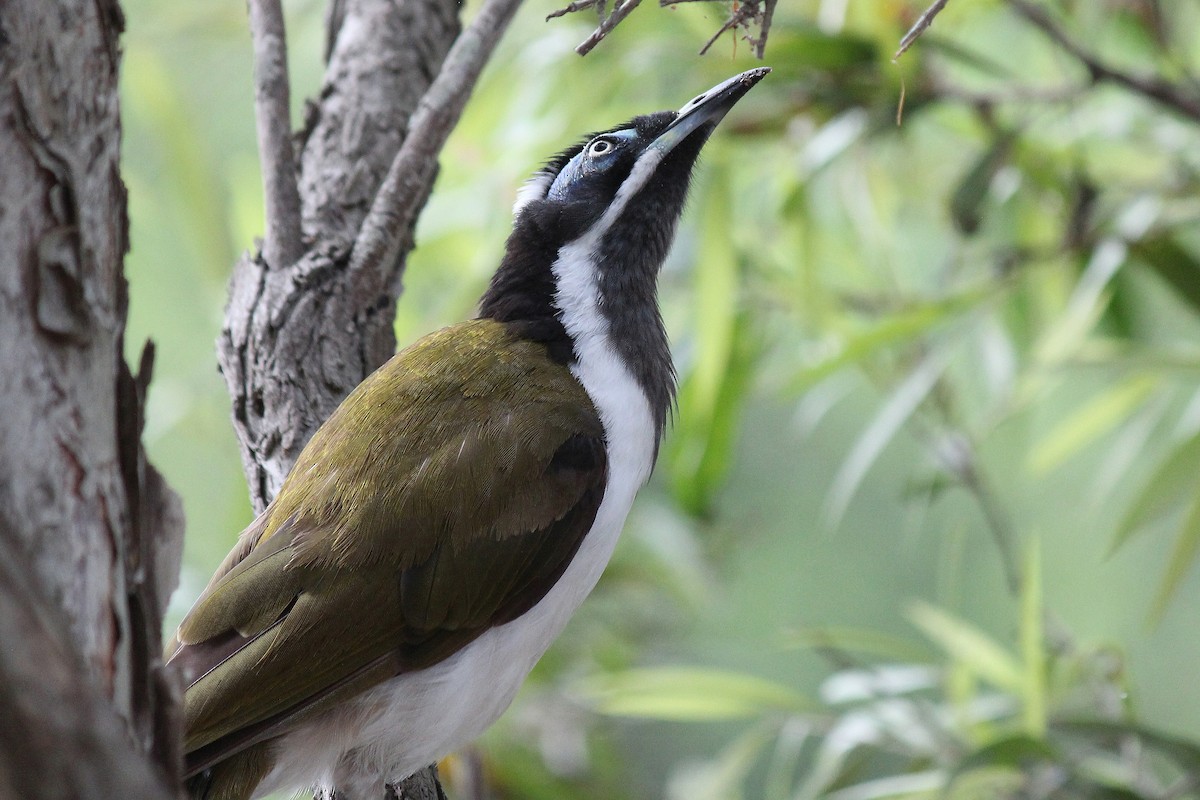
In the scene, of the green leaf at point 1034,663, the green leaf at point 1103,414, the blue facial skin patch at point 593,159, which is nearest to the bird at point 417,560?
the blue facial skin patch at point 593,159

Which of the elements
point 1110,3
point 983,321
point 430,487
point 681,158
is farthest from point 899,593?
point 430,487

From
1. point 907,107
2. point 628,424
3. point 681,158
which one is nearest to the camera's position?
point 628,424

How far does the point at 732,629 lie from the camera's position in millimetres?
6312

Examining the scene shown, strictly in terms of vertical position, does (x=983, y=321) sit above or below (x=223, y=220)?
below

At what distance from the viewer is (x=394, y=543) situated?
1692 mm

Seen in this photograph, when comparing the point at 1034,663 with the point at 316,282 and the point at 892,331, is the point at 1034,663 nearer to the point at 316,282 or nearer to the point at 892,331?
the point at 892,331

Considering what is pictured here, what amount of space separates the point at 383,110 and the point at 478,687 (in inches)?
43.5

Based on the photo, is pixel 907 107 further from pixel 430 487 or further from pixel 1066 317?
pixel 430 487

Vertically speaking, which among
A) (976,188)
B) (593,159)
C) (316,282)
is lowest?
(976,188)

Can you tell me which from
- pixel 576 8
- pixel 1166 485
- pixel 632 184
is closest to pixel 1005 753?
pixel 1166 485

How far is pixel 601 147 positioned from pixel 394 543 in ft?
2.87

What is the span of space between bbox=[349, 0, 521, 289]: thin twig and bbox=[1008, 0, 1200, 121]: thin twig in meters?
1.15

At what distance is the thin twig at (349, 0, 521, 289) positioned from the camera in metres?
2.03

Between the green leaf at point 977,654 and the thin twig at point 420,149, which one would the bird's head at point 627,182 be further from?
the green leaf at point 977,654
